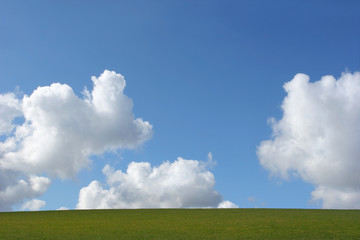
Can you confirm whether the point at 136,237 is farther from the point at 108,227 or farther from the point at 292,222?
the point at 292,222

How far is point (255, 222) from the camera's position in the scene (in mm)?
29109

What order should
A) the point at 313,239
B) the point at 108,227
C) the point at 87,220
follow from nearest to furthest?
1. the point at 313,239
2. the point at 108,227
3. the point at 87,220

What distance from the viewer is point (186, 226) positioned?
27828mm

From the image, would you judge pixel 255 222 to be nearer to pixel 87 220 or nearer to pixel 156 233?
pixel 156 233

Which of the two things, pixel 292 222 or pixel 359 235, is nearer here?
pixel 359 235

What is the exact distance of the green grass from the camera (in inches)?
952

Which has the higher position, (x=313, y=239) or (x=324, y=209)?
(x=324, y=209)

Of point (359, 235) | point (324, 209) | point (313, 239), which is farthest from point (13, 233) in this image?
point (324, 209)

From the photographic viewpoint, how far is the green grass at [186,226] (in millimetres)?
24188

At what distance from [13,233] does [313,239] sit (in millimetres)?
20625

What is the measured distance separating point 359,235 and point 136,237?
14.9m

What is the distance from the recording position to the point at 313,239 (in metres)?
22.7

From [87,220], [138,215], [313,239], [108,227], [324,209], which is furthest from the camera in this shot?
[324,209]

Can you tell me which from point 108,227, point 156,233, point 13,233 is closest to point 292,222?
point 156,233
